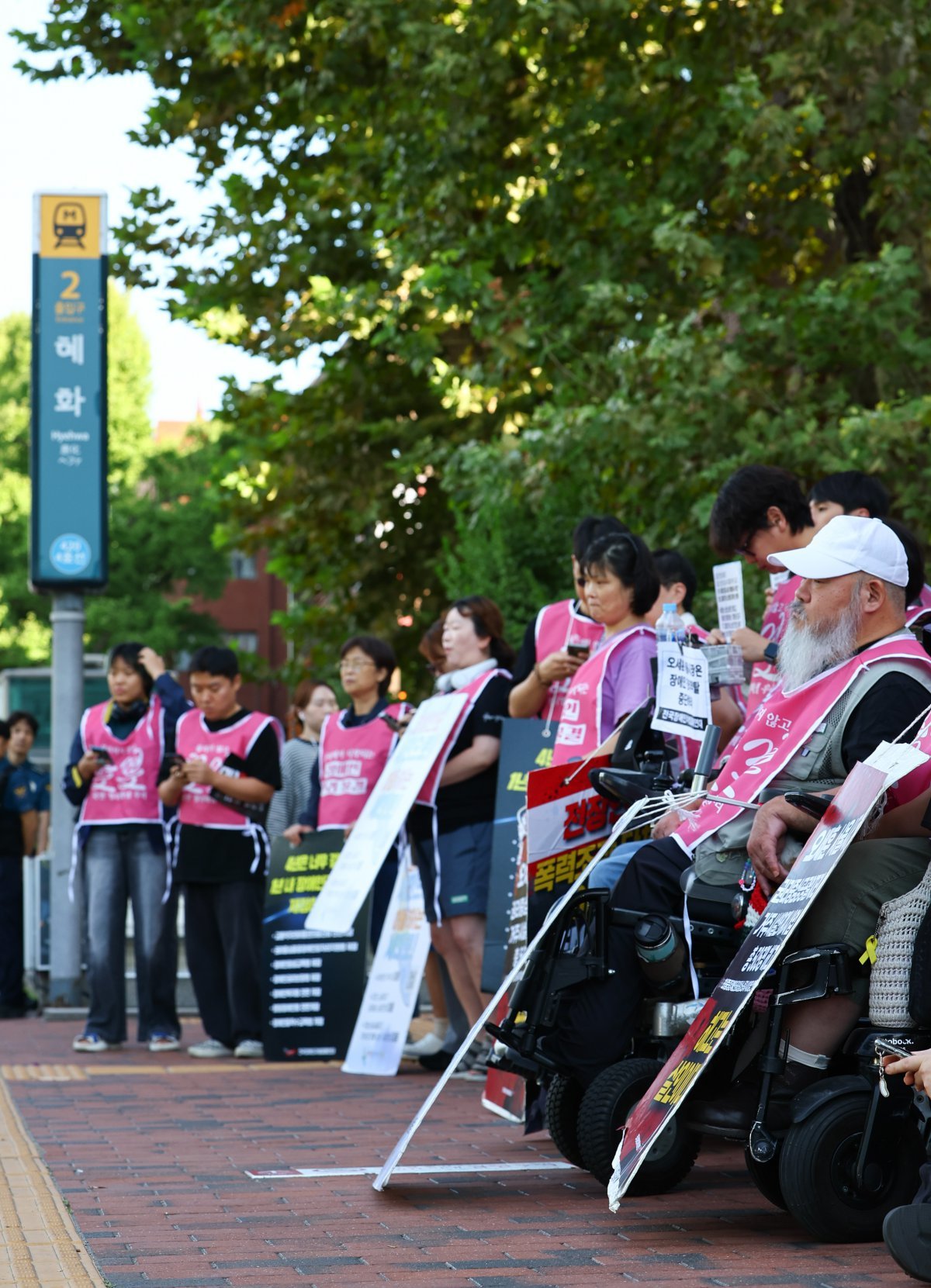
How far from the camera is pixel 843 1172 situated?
4410 millimetres

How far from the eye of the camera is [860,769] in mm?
4449

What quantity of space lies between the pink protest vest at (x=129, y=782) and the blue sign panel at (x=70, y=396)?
8.51 feet

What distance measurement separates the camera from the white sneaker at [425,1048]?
9.02 metres

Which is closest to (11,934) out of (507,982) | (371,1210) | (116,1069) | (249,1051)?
(249,1051)

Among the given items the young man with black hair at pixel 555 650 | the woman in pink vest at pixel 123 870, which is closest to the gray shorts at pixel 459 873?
the young man with black hair at pixel 555 650

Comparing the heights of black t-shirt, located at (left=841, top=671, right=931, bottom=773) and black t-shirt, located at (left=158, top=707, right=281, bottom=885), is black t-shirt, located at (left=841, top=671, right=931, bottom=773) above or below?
above

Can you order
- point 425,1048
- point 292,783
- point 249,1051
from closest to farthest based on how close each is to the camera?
point 425,1048, point 249,1051, point 292,783

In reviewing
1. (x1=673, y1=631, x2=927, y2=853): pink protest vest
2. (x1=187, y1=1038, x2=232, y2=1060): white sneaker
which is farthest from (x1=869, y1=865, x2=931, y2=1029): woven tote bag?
(x1=187, y1=1038, x2=232, y2=1060): white sneaker

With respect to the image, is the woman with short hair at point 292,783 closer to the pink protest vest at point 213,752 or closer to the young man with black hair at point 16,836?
the pink protest vest at point 213,752

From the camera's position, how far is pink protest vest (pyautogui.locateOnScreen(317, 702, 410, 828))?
9305 millimetres

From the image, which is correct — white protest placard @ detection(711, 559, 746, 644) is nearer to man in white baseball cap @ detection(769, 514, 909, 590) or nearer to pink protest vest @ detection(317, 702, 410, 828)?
man in white baseball cap @ detection(769, 514, 909, 590)

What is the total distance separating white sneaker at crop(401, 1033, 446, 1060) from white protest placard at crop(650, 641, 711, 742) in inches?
152

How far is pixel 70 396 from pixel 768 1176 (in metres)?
9.22

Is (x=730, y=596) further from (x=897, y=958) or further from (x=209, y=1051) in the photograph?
(x=209, y=1051)
